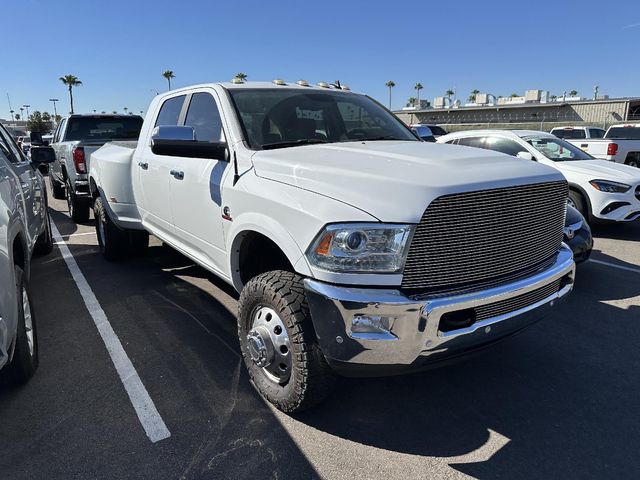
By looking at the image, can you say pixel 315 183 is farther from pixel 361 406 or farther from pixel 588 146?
pixel 588 146

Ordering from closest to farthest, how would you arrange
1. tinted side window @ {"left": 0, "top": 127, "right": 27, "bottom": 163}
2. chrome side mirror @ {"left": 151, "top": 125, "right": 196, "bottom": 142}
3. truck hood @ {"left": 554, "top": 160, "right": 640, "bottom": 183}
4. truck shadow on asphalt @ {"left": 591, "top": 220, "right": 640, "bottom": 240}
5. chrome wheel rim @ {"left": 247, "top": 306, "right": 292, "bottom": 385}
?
1. chrome wheel rim @ {"left": 247, "top": 306, "right": 292, "bottom": 385}
2. chrome side mirror @ {"left": 151, "top": 125, "right": 196, "bottom": 142}
3. tinted side window @ {"left": 0, "top": 127, "right": 27, "bottom": 163}
4. truck hood @ {"left": 554, "top": 160, "right": 640, "bottom": 183}
5. truck shadow on asphalt @ {"left": 591, "top": 220, "right": 640, "bottom": 240}

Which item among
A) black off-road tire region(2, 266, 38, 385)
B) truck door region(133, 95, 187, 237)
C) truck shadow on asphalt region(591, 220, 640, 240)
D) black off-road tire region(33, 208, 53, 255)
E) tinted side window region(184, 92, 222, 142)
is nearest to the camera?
black off-road tire region(2, 266, 38, 385)

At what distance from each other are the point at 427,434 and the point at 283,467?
0.87m

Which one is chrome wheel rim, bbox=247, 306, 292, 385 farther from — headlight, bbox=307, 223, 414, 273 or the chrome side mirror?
the chrome side mirror

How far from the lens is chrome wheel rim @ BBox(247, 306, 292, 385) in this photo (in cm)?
283

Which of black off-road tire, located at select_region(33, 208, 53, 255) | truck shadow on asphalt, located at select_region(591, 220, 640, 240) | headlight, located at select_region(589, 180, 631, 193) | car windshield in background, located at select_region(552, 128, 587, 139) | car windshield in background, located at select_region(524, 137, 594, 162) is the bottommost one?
truck shadow on asphalt, located at select_region(591, 220, 640, 240)

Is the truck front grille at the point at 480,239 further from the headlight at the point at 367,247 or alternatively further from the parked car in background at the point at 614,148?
the parked car in background at the point at 614,148

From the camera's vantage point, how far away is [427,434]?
2.84m

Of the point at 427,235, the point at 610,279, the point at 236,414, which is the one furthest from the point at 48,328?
the point at 610,279

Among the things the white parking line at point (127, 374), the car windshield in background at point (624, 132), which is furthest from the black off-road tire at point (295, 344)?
the car windshield in background at point (624, 132)

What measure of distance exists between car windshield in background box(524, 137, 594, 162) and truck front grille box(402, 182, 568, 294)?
6418 mm

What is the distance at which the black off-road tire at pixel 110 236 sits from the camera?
606 cm

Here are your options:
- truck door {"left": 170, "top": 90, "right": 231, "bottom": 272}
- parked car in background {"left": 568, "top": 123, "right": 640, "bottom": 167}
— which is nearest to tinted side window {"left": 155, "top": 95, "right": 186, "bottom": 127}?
truck door {"left": 170, "top": 90, "right": 231, "bottom": 272}

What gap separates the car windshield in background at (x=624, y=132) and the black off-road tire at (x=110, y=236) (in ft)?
58.2
